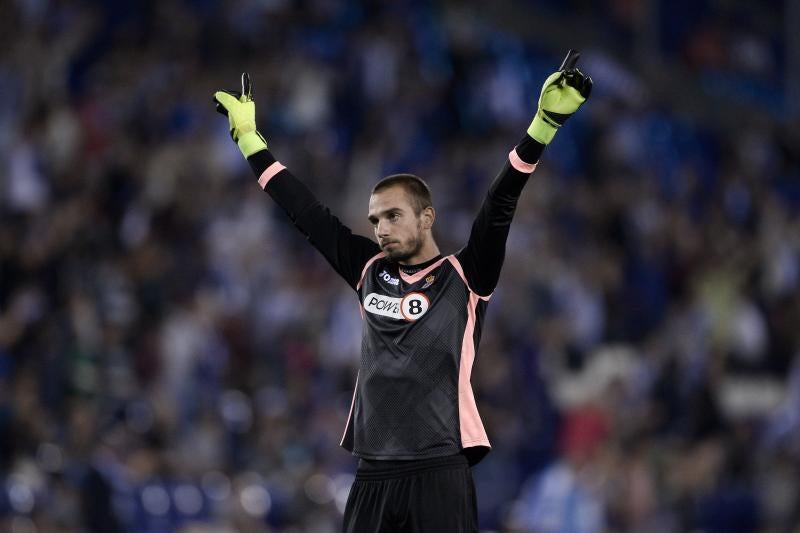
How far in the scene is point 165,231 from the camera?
1294 cm

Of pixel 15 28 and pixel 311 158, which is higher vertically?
pixel 15 28

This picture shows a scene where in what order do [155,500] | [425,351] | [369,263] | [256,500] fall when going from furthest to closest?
[256,500], [155,500], [369,263], [425,351]

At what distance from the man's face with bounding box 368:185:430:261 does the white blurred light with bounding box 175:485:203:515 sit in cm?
550

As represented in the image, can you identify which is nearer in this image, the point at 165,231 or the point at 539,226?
the point at 165,231

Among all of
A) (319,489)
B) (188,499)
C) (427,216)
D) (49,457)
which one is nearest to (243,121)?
(427,216)

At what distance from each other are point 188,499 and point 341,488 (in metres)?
1.12

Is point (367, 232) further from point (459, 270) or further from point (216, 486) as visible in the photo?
point (459, 270)

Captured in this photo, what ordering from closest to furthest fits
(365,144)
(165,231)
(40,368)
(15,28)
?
(40,368) < (165,231) < (15,28) < (365,144)

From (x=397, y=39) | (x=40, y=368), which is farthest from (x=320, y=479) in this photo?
(x=397, y=39)

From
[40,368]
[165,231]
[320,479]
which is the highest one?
[165,231]

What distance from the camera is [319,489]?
11.2 metres

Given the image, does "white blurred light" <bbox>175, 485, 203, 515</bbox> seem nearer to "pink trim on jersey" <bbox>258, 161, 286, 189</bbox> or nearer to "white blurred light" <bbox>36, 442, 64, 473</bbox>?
"white blurred light" <bbox>36, 442, 64, 473</bbox>

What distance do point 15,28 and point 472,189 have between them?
4567 mm

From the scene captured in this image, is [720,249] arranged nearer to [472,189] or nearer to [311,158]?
[472,189]
